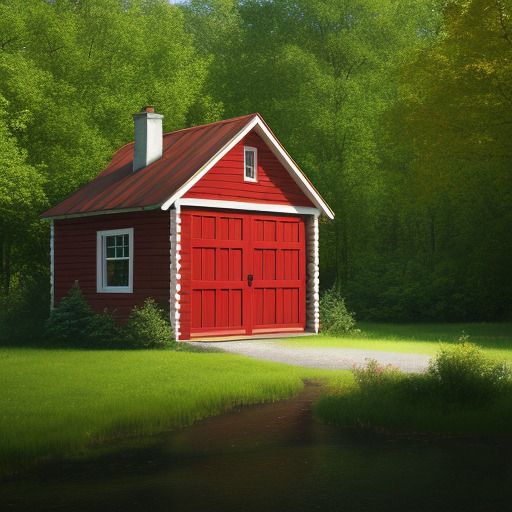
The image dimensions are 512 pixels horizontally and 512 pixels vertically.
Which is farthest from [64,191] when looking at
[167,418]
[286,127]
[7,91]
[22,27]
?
[167,418]

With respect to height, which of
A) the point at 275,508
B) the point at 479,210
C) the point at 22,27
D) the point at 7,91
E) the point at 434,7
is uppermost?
the point at 434,7

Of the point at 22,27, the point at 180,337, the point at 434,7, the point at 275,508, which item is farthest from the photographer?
the point at 434,7

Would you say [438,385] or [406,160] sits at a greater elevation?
[406,160]

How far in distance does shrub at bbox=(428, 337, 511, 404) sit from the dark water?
1787 millimetres

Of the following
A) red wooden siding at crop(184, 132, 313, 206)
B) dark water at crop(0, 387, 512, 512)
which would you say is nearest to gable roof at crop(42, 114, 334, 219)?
red wooden siding at crop(184, 132, 313, 206)

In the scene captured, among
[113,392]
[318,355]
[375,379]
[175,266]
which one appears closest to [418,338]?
[318,355]

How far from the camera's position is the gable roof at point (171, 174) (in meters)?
23.6

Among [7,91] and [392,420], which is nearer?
[392,420]

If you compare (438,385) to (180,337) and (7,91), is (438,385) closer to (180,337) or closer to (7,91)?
(180,337)

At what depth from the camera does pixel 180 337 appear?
23.3 metres

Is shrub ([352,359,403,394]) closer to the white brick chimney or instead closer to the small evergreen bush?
the small evergreen bush

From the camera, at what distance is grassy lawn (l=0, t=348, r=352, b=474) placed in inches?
403

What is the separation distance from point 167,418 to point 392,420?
277cm

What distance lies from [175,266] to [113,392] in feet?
32.4
